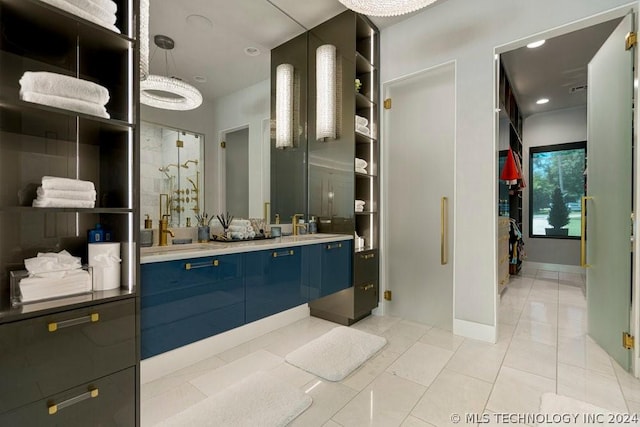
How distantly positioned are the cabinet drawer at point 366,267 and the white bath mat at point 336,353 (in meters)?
0.53

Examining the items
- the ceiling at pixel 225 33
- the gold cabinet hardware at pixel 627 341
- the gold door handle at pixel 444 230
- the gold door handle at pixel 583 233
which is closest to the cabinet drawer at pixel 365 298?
the gold door handle at pixel 444 230

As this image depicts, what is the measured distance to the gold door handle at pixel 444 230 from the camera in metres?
2.79

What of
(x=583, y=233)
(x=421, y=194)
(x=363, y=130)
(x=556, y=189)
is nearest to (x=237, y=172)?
(x=363, y=130)

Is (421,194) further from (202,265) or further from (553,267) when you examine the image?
(553,267)

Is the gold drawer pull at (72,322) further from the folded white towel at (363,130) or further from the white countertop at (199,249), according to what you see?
the folded white towel at (363,130)

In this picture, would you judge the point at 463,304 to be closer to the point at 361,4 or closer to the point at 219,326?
the point at 219,326

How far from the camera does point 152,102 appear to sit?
2.04 metres

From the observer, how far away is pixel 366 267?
3070mm

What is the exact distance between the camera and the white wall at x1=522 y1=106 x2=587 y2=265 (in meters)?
5.45

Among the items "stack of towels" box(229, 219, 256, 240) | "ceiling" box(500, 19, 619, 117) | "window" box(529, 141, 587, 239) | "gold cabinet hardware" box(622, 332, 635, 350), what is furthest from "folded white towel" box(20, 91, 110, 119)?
"window" box(529, 141, 587, 239)

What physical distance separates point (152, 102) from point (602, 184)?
360 centimetres

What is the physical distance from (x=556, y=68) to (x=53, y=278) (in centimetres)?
582

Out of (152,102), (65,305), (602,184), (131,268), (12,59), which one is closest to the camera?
(65,305)

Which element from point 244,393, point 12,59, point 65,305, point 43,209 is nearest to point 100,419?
point 65,305
